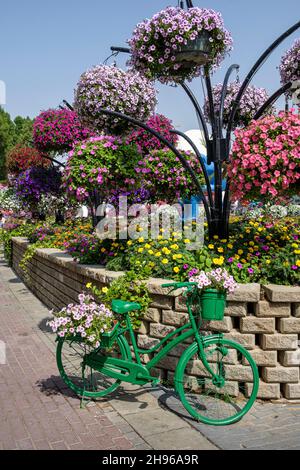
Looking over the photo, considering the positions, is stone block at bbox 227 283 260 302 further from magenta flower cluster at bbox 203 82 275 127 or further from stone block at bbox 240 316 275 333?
magenta flower cluster at bbox 203 82 275 127

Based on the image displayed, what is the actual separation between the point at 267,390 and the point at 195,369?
659mm

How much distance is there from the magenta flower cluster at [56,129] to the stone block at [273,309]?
305 inches

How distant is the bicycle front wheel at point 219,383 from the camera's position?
3.81 m

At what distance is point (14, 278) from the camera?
41.3 feet

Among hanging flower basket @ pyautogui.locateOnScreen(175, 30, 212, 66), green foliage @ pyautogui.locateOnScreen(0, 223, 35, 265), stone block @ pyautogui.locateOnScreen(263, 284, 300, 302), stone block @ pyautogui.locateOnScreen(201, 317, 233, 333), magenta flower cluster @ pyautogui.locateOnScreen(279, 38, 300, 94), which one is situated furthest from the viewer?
green foliage @ pyautogui.locateOnScreen(0, 223, 35, 265)

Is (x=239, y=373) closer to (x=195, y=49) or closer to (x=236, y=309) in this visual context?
(x=236, y=309)

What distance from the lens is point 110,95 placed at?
6.54 metres

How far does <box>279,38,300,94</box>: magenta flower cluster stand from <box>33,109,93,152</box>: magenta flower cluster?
19.2 ft

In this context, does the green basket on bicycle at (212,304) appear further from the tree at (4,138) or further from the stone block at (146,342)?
the tree at (4,138)

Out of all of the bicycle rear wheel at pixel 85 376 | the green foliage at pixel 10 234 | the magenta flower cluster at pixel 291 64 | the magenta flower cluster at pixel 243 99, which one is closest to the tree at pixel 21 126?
the green foliage at pixel 10 234

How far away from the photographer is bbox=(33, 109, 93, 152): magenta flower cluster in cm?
1070

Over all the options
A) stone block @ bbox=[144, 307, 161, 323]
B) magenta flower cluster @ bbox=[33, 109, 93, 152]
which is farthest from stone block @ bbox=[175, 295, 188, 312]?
magenta flower cluster @ bbox=[33, 109, 93, 152]

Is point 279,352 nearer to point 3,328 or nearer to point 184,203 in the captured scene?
point 3,328
